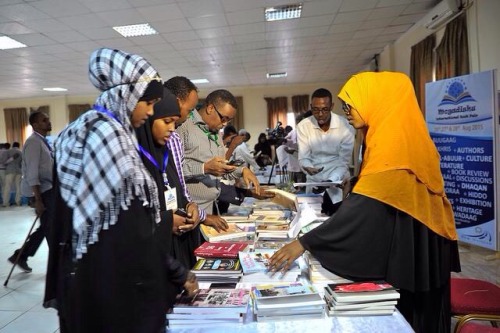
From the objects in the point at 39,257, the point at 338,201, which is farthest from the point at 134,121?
the point at 39,257

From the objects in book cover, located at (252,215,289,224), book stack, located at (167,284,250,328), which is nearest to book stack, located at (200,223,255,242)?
book cover, located at (252,215,289,224)

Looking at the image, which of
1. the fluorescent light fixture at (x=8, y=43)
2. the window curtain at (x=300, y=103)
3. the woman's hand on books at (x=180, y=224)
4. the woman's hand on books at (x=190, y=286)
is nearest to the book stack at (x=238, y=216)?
the woman's hand on books at (x=180, y=224)

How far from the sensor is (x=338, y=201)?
218cm

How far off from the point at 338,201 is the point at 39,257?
141 inches

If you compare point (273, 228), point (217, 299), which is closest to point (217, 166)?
point (273, 228)

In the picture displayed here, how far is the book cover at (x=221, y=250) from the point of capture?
1378 mm

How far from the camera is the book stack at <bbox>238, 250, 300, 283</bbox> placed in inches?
47.6

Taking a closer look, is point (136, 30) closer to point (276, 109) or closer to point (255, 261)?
point (255, 261)

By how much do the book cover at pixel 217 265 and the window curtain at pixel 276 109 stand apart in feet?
33.7

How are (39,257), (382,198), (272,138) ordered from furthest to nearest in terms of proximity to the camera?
(272,138) < (39,257) < (382,198)

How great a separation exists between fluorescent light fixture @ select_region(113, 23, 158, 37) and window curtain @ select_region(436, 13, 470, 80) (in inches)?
166

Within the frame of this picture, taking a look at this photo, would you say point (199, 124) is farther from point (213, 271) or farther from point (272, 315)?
point (272, 315)

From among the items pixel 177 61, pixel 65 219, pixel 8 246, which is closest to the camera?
pixel 65 219

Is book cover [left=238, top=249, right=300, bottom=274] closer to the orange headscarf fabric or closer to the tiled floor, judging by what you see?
the orange headscarf fabric
